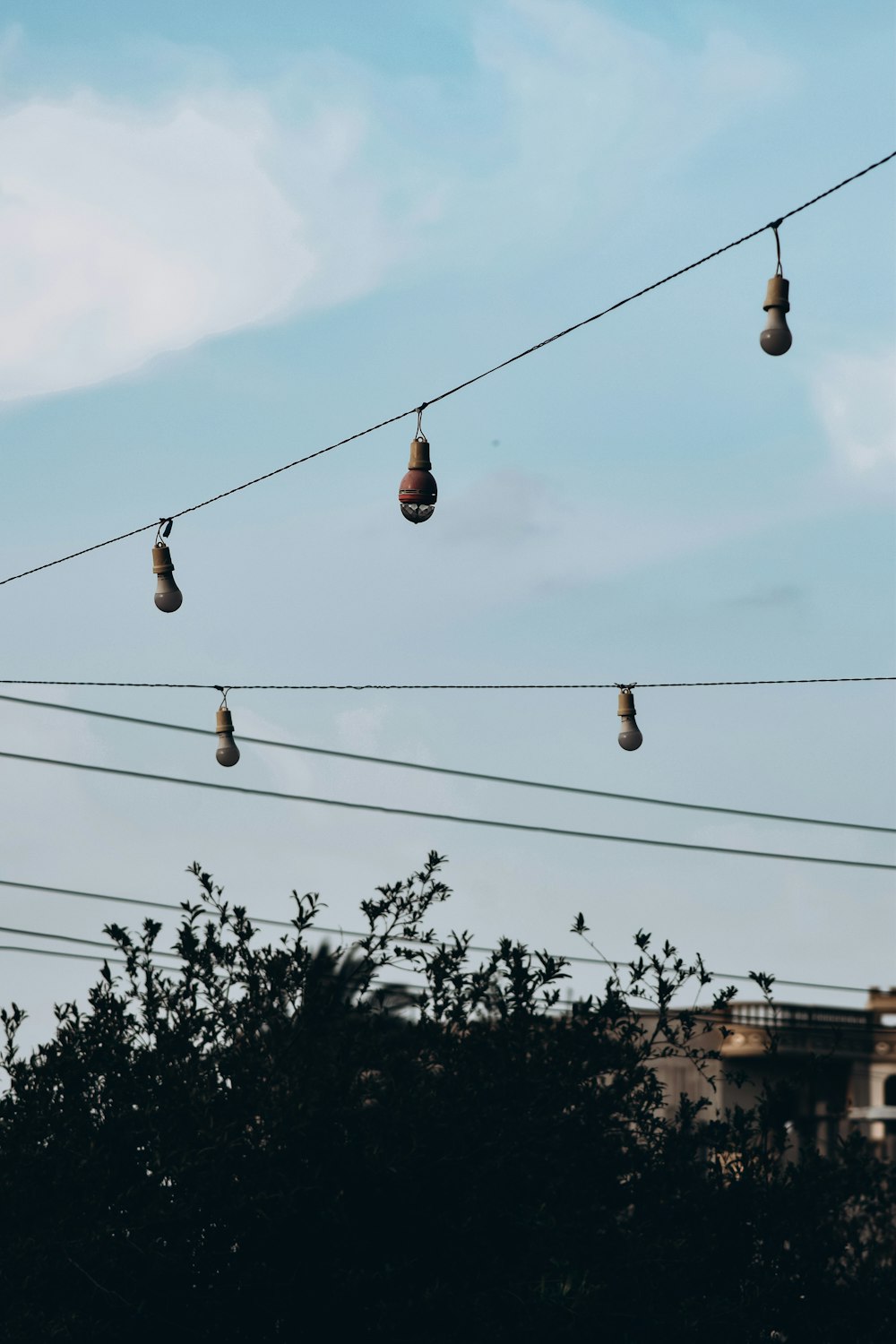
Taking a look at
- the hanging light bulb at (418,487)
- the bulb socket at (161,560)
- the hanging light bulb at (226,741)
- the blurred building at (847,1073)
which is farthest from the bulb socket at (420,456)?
the blurred building at (847,1073)

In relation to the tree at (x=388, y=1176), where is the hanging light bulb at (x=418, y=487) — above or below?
above

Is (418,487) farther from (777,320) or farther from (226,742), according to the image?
(226,742)

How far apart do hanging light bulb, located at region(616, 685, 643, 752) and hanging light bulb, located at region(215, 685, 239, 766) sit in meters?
2.85

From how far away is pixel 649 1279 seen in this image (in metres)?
10.4

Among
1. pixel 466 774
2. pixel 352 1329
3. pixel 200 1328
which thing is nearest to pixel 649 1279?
pixel 352 1329

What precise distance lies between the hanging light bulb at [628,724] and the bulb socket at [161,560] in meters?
3.26

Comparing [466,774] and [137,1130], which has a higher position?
[466,774]

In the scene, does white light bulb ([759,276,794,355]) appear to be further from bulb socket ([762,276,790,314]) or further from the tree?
the tree

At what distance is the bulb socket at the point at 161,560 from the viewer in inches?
420

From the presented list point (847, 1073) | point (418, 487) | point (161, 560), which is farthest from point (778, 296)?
point (847, 1073)

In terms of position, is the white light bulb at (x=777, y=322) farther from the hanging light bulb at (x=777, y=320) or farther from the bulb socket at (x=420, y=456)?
the bulb socket at (x=420, y=456)

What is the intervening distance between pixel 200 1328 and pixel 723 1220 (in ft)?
11.2

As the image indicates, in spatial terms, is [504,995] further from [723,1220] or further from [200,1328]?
[200,1328]

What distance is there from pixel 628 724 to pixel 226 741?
3.04 m
